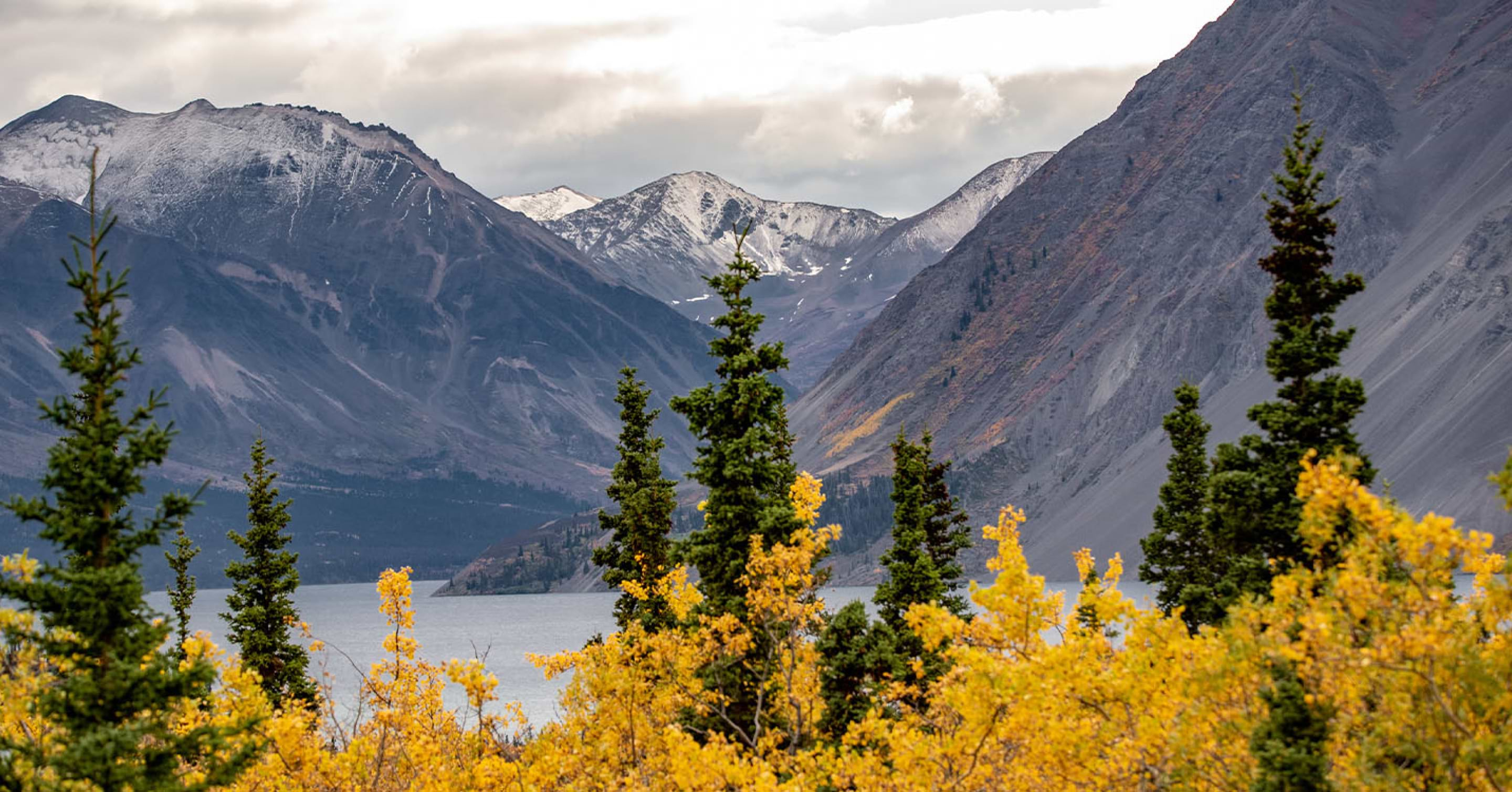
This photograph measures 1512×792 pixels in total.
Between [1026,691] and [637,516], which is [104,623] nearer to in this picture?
[1026,691]

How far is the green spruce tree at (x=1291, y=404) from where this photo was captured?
30.7 metres

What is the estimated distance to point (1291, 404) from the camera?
32031 mm

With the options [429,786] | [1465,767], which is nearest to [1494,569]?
[1465,767]

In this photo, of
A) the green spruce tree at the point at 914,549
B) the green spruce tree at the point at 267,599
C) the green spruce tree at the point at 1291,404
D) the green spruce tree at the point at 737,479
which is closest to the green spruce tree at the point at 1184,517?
the green spruce tree at the point at 914,549

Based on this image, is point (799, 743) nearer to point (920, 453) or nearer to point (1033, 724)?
point (1033, 724)

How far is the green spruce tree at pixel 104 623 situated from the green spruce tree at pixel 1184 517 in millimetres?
35509

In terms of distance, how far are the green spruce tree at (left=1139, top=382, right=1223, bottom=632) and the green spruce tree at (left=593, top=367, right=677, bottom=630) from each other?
17.1 meters

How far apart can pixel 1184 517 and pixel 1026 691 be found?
3223 cm

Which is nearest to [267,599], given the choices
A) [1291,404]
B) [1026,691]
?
[1291,404]

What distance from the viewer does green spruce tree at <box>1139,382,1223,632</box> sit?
48688mm

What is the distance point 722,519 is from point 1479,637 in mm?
19491

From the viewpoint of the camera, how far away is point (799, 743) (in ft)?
106

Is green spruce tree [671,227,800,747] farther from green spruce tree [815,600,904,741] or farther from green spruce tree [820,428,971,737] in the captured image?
green spruce tree [815,600,904,741]

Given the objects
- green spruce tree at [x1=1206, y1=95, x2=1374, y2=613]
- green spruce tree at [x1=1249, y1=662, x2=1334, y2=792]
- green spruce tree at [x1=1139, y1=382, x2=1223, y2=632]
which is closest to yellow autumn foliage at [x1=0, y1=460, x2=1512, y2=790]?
green spruce tree at [x1=1249, y1=662, x2=1334, y2=792]
